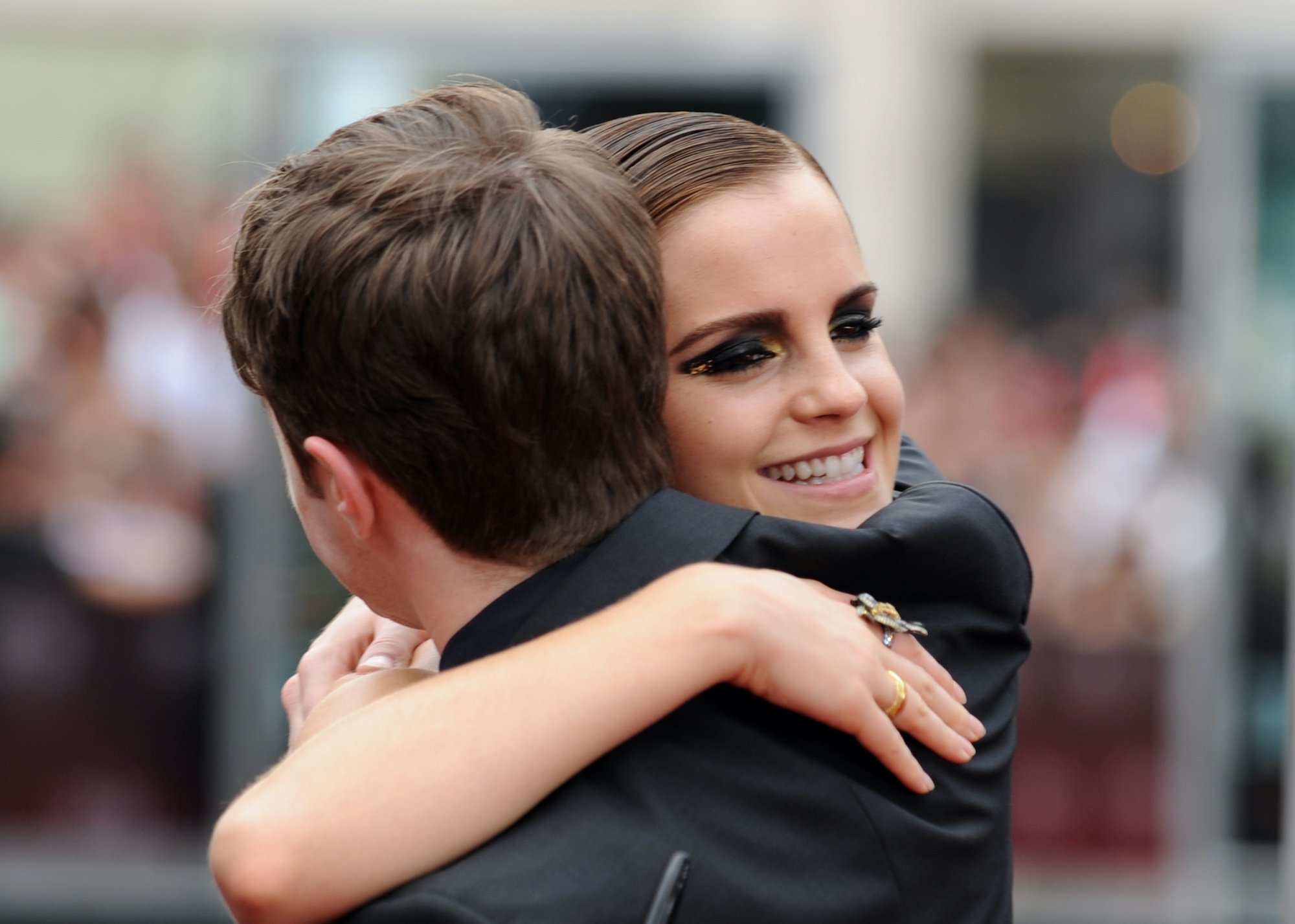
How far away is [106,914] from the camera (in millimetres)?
6305

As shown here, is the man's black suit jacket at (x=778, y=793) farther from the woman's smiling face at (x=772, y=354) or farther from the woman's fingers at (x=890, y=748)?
the woman's smiling face at (x=772, y=354)

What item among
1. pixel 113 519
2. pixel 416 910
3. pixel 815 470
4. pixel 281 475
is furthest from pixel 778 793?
pixel 113 519

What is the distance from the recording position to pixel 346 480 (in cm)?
168

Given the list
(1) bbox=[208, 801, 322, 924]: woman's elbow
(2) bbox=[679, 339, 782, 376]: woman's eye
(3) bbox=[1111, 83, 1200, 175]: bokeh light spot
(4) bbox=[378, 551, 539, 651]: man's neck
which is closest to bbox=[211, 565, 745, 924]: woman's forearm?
(1) bbox=[208, 801, 322, 924]: woman's elbow

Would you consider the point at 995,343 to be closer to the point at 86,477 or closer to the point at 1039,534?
the point at 1039,534

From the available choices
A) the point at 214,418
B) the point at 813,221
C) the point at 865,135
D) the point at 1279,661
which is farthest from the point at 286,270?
the point at 865,135

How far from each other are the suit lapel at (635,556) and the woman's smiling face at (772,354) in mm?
218

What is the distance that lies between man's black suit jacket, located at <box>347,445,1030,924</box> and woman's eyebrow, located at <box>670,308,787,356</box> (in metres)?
0.22

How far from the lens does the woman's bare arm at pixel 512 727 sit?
147 cm

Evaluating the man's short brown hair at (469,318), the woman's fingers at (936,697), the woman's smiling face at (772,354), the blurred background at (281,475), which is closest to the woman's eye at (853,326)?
the woman's smiling face at (772,354)

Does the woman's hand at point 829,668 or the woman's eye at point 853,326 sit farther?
the woman's eye at point 853,326

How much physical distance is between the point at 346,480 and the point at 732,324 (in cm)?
48

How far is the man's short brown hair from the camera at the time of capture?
1567 millimetres

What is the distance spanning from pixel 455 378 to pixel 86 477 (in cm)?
491
